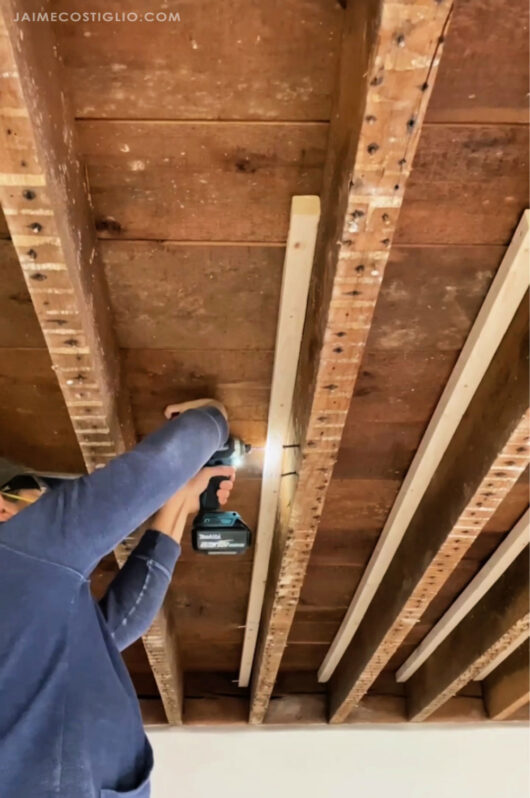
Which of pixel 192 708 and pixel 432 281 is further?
pixel 192 708

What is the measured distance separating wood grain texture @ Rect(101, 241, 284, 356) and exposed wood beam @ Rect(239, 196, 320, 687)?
0.10ft

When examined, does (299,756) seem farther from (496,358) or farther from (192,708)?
(496,358)

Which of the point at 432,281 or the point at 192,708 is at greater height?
the point at 432,281

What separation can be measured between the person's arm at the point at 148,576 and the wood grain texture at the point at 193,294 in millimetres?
387

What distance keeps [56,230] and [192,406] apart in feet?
2.14

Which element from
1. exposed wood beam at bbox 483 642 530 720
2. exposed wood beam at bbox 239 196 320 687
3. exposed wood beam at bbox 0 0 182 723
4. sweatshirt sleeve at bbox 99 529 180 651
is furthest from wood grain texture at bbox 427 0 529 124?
exposed wood beam at bbox 483 642 530 720

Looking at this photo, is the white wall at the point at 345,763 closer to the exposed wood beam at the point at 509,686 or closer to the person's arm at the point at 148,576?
the exposed wood beam at the point at 509,686

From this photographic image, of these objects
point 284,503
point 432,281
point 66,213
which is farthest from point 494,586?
point 66,213

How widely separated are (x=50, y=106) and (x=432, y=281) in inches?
29.8

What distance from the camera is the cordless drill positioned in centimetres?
177

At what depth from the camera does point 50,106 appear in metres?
0.97

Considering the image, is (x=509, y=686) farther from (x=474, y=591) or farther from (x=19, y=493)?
(x=19, y=493)

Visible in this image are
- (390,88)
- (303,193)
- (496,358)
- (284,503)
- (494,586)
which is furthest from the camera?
(494,586)

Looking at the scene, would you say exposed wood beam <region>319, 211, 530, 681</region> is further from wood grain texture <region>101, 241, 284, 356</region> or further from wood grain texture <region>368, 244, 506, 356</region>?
wood grain texture <region>101, 241, 284, 356</region>
